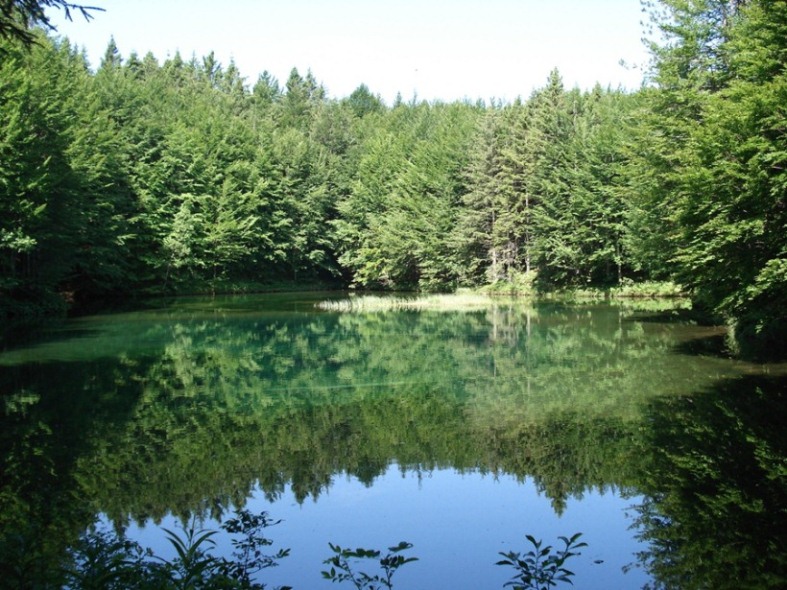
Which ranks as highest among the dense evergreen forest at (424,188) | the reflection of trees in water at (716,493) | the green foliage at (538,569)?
the dense evergreen forest at (424,188)

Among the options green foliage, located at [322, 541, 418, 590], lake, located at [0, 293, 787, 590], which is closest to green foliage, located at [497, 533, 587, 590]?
green foliage, located at [322, 541, 418, 590]

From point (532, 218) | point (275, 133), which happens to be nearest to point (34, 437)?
point (532, 218)

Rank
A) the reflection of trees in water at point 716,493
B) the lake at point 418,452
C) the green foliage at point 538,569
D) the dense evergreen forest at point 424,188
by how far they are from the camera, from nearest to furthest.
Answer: the green foliage at point 538,569 → the reflection of trees in water at point 716,493 → the lake at point 418,452 → the dense evergreen forest at point 424,188

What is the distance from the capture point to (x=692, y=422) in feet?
43.8

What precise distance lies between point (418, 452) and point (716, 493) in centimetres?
462

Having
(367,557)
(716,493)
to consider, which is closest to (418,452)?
(716,493)

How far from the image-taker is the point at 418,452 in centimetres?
1244

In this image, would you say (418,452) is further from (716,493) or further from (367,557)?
(367,557)

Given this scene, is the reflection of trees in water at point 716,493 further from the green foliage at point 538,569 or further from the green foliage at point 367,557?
the green foliage at point 367,557

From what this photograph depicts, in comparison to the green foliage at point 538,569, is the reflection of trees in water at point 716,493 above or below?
below

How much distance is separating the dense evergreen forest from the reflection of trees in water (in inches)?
211

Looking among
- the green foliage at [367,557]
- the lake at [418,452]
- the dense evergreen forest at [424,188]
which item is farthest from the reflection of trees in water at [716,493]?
the dense evergreen forest at [424,188]

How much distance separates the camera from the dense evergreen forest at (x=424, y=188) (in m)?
19.6

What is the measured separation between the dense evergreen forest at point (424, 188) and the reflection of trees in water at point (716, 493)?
5.37m
